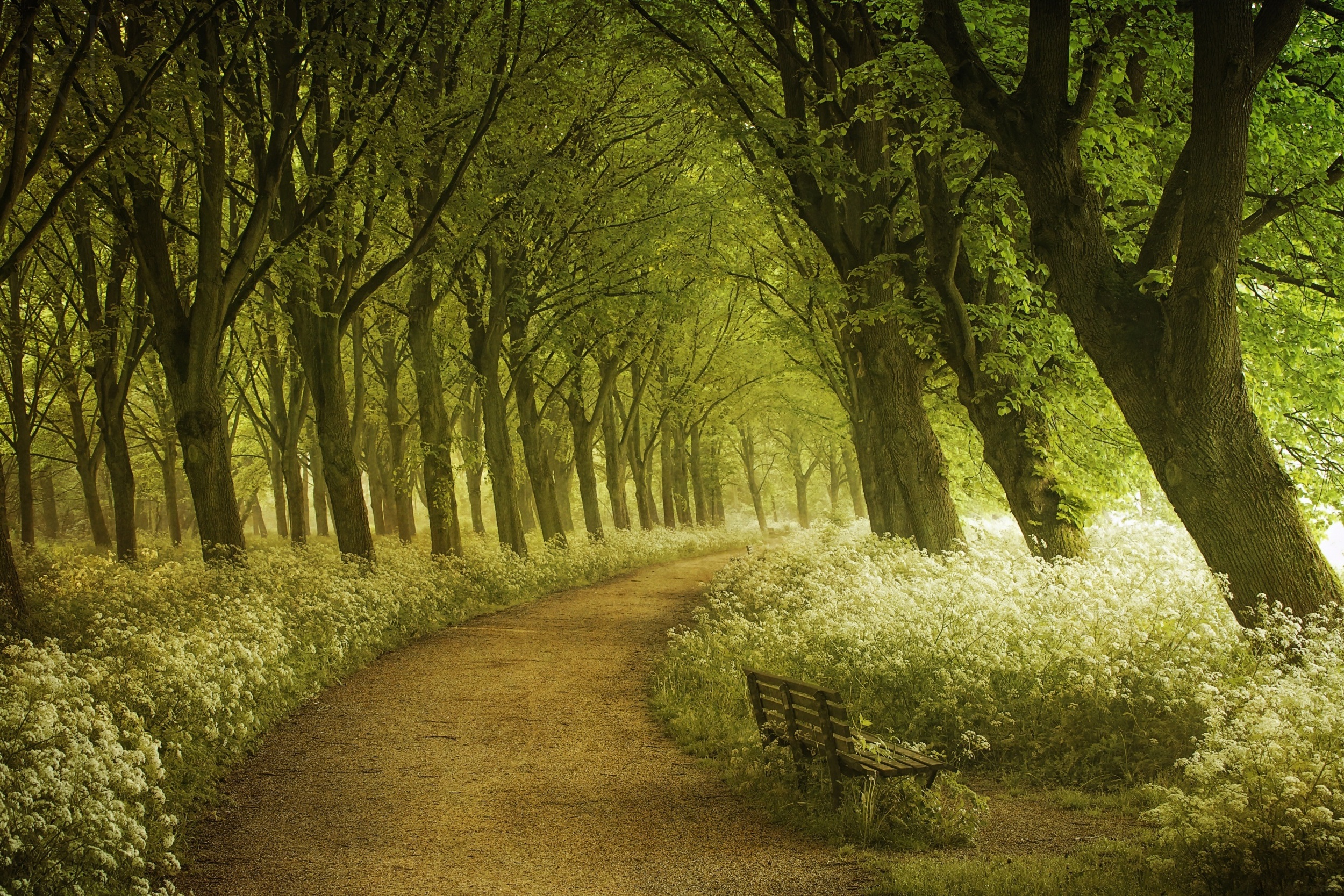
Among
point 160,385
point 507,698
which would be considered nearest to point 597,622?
point 507,698

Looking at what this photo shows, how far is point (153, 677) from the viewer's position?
24.3 feet

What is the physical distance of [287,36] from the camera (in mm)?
13516

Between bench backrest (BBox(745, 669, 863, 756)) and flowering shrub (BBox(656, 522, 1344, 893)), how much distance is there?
0.33 meters

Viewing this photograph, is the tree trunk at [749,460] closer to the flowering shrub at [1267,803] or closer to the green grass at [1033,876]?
the flowering shrub at [1267,803]

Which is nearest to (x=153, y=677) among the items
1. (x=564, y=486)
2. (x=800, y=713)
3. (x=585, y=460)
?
(x=800, y=713)

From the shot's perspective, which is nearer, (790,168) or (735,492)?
(790,168)

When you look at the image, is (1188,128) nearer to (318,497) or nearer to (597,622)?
(597,622)

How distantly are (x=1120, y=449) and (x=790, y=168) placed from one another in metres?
7.60

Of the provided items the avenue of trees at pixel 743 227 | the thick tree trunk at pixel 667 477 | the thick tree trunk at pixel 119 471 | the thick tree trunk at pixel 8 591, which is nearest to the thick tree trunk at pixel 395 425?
the avenue of trees at pixel 743 227

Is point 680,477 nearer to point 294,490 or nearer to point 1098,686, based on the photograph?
point 294,490

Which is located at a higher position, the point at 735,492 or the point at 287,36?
the point at 287,36

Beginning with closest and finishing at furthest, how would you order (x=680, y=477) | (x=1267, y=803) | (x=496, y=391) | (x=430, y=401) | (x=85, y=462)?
(x=1267, y=803), (x=430, y=401), (x=496, y=391), (x=85, y=462), (x=680, y=477)

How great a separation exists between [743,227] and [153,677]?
18.0 m

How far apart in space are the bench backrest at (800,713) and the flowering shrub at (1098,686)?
0.33 meters
